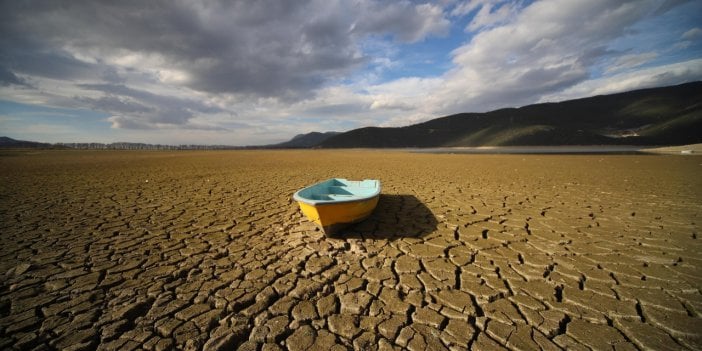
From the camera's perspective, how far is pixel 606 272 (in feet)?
10.8

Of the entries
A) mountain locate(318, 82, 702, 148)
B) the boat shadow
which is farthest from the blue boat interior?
mountain locate(318, 82, 702, 148)

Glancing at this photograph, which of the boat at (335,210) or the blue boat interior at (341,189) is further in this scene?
the blue boat interior at (341,189)

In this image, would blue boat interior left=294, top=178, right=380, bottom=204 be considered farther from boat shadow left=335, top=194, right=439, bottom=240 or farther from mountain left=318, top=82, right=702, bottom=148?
mountain left=318, top=82, right=702, bottom=148

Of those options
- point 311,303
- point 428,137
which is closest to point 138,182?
point 311,303

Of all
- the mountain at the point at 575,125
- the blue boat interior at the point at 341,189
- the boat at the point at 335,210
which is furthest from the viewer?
the mountain at the point at 575,125

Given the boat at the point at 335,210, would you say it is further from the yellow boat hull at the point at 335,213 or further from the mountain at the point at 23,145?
the mountain at the point at 23,145

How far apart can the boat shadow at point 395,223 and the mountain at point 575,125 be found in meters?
84.9

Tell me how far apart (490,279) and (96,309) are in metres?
4.55

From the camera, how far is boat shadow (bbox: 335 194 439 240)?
15.3ft

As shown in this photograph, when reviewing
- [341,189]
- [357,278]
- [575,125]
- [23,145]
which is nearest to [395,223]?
[341,189]

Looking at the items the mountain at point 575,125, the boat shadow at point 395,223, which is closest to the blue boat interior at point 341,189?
the boat shadow at point 395,223

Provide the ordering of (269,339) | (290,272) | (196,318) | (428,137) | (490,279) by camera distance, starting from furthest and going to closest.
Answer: (428,137) < (290,272) < (490,279) < (196,318) < (269,339)

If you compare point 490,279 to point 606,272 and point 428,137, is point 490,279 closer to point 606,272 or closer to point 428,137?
point 606,272

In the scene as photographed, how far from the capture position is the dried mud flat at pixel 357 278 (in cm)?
233
